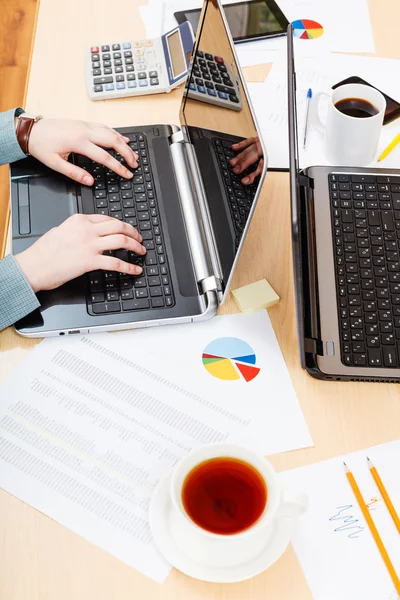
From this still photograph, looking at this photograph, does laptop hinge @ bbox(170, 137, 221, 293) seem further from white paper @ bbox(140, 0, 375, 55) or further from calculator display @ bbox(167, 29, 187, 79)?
white paper @ bbox(140, 0, 375, 55)

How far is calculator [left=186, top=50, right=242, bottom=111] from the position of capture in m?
0.82

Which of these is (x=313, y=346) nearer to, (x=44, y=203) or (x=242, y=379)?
(x=242, y=379)

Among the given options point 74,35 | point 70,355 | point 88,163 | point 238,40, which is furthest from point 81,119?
point 70,355

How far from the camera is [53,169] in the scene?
39.0 inches

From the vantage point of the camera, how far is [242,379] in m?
0.80

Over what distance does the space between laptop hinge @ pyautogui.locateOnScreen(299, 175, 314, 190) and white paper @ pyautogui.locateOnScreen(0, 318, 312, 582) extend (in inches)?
9.6

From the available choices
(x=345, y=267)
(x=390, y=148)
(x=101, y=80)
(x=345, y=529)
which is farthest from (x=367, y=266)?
(x=101, y=80)

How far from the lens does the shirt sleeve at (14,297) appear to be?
811mm

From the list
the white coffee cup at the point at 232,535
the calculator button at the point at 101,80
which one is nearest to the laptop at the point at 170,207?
the calculator button at the point at 101,80

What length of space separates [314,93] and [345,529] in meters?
0.74

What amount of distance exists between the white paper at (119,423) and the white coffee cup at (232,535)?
6cm

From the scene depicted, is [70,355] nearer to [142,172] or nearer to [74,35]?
[142,172]

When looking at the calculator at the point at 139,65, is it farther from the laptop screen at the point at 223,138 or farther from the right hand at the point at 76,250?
the right hand at the point at 76,250

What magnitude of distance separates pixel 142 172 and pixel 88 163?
94mm
